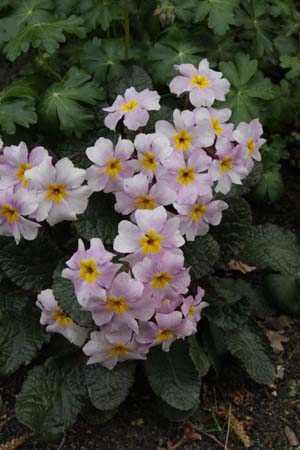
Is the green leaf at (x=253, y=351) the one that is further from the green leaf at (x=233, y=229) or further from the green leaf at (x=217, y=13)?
the green leaf at (x=217, y=13)

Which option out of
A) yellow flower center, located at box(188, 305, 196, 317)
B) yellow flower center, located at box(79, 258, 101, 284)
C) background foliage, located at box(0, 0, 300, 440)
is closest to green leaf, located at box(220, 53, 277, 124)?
background foliage, located at box(0, 0, 300, 440)

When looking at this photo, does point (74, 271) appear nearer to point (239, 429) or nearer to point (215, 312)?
point (215, 312)

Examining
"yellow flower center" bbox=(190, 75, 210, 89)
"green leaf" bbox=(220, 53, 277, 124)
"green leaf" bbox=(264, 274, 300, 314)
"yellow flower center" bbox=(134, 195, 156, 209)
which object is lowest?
"green leaf" bbox=(264, 274, 300, 314)

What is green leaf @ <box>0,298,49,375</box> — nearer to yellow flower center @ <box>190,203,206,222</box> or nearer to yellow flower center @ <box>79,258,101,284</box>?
yellow flower center @ <box>79,258,101,284</box>

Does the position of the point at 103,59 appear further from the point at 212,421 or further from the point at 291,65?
the point at 212,421

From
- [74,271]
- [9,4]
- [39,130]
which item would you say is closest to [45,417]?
[74,271]

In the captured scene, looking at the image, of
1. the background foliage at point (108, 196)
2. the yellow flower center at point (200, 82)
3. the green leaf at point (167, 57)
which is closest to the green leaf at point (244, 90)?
the background foliage at point (108, 196)
